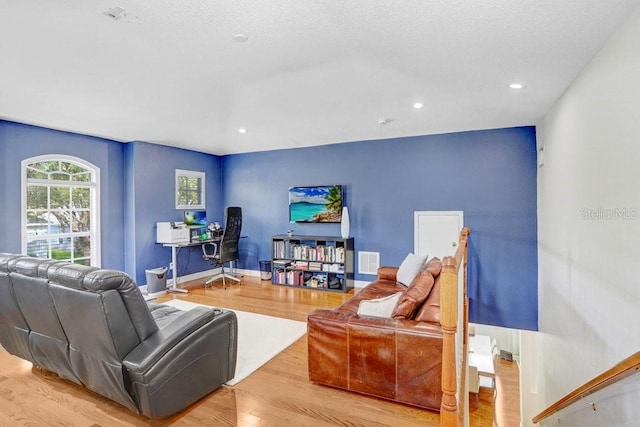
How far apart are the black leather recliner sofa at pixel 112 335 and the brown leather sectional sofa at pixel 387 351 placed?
0.79 metres

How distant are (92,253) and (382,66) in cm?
518

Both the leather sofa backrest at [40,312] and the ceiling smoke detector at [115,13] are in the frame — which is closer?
the ceiling smoke detector at [115,13]

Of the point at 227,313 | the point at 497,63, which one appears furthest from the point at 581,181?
the point at 227,313

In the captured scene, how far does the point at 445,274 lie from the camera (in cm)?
131

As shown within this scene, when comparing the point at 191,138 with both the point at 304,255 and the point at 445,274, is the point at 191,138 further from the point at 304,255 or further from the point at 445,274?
the point at 445,274

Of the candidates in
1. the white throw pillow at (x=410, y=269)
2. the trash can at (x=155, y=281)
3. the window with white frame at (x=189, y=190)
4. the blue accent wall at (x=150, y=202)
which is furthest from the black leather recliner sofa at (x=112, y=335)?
the window with white frame at (x=189, y=190)

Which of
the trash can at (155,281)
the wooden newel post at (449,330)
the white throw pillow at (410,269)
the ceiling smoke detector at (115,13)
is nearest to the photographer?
the wooden newel post at (449,330)

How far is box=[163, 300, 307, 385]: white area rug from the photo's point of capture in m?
3.03

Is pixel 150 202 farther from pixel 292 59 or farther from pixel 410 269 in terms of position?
pixel 410 269

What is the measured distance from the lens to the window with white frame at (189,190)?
6285 millimetres

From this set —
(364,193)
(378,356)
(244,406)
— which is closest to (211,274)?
(364,193)

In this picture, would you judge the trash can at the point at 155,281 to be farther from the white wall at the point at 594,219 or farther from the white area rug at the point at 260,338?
the white wall at the point at 594,219

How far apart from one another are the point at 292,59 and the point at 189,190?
4.67 m

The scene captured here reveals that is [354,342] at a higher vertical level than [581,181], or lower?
lower
